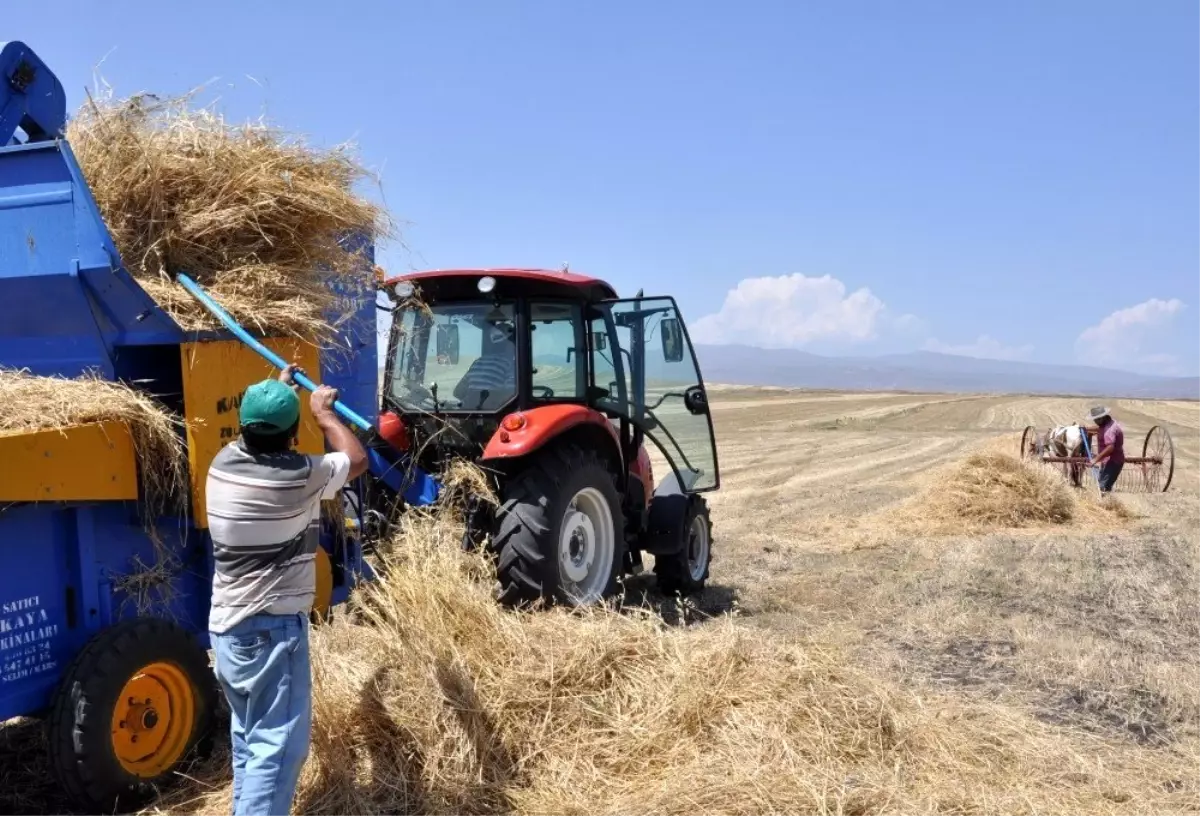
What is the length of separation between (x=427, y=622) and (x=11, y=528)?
1552 millimetres

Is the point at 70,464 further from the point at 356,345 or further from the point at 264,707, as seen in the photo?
the point at 356,345

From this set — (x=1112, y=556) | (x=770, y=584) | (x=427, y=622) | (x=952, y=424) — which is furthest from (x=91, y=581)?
(x=952, y=424)

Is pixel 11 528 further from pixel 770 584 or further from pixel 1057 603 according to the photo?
pixel 1057 603

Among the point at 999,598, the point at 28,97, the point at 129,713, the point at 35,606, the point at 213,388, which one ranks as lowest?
the point at 999,598

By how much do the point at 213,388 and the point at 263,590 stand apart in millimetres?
1238

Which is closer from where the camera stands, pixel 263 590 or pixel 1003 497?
pixel 263 590

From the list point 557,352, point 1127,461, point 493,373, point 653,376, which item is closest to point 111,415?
point 493,373

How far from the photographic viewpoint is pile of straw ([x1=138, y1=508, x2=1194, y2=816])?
3426 mm

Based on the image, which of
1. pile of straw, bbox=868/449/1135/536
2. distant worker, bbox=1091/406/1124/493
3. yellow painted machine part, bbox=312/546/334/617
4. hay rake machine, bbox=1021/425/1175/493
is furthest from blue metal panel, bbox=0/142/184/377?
distant worker, bbox=1091/406/1124/493

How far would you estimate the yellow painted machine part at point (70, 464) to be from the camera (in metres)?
3.11

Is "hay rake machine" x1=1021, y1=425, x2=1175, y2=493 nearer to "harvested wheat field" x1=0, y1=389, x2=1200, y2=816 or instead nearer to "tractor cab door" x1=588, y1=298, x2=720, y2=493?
"harvested wheat field" x1=0, y1=389, x2=1200, y2=816

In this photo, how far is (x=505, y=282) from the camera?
5.89 m

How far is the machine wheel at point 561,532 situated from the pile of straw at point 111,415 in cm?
192

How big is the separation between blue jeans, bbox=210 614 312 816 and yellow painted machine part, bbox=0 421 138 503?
822 millimetres
